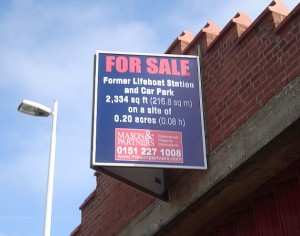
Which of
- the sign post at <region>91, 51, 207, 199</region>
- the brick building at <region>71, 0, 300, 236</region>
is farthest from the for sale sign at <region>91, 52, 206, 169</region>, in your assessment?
the brick building at <region>71, 0, 300, 236</region>

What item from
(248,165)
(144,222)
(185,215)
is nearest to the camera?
(248,165)

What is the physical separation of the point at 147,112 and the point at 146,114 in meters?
0.03

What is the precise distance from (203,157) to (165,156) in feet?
1.49

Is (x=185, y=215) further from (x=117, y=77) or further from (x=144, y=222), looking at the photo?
(x=117, y=77)

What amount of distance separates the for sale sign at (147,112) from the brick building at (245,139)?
229 mm

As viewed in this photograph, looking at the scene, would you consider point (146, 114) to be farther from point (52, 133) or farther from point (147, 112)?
point (52, 133)

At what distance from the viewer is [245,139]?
659 cm

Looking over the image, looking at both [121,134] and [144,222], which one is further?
[144,222]

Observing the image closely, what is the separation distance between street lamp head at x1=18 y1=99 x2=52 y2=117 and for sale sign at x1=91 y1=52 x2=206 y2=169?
2568mm

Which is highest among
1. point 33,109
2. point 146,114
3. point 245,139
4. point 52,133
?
point 33,109

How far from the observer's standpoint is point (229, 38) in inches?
296

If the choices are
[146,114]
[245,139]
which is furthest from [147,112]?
[245,139]

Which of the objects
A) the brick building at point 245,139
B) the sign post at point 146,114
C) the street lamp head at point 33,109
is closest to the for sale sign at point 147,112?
the sign post at point 146,114

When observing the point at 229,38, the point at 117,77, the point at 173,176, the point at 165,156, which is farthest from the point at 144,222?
the point at 229,38
